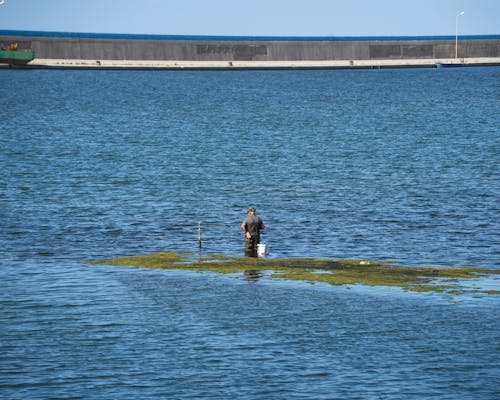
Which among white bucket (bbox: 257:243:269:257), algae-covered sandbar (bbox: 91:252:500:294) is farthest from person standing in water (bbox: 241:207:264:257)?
algae-covered sandbar (bbox: 91:252:500:294)

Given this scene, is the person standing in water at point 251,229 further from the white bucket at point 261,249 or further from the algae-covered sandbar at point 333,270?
the algae-covered sandbar at point 333,270

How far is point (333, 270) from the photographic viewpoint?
3812cm

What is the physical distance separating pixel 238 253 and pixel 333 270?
240 inches

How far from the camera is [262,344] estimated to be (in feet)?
96.4

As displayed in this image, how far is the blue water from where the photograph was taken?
27.0 metres

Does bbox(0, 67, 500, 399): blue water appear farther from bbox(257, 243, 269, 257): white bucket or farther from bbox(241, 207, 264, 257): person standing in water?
bbox(241, 207, 264, 257): person standing in water

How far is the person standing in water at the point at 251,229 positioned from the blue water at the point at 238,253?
61.9 inches

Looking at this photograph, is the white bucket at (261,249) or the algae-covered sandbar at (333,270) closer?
the algae-covered sandbar at (333,270)

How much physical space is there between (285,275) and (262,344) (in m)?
8.13

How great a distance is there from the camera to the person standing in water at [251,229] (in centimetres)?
4031

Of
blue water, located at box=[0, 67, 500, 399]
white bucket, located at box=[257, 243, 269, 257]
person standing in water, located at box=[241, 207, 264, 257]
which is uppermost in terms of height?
person standing in water, located at box=[241, 207, 264, 257]

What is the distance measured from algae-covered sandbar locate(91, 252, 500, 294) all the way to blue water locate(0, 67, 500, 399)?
1136 millimetres

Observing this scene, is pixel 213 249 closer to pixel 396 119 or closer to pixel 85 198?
pixel 85 198

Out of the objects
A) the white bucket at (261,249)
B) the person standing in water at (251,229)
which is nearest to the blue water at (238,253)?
the white bucket at (261,249)
